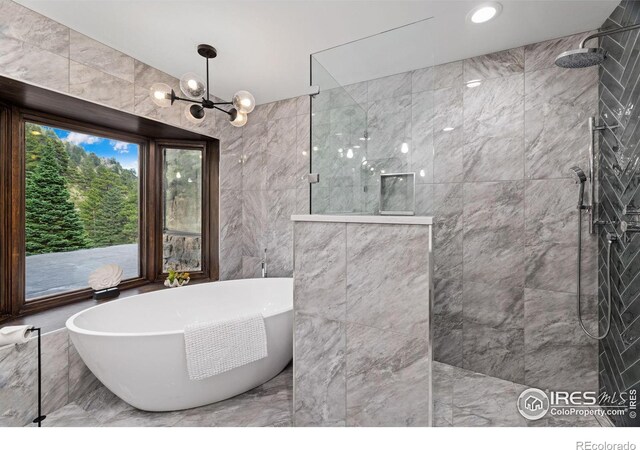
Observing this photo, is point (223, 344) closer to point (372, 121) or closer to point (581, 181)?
point (372, 121)

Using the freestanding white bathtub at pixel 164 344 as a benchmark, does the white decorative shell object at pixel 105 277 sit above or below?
above

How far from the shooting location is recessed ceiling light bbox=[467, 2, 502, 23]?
1801 mm

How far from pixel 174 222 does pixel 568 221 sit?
341 centimetres

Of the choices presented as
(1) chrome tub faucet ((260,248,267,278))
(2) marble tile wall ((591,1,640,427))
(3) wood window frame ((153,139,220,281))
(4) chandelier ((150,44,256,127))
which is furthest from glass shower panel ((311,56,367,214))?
(3) wood window frame ((153,139,220,281))

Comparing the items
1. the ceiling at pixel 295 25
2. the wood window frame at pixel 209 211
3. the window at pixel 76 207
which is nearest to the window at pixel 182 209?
the wood window frame at pixel 209 211

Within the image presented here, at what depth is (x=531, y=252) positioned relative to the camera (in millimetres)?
2182

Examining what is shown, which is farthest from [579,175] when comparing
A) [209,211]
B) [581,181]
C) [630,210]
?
[209,211]

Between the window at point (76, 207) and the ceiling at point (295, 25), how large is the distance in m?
0.87

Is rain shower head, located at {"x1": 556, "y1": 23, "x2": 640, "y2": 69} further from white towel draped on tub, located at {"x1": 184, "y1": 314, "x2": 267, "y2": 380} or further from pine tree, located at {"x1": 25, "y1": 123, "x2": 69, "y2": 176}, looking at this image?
pine tree, located at {"x1": 25, "y1": 123, "x2": 69, "y2": 176}

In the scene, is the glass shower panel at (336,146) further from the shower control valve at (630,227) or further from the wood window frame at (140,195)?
the wood window frame at (140,195)

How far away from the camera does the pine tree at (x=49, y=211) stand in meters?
2.23

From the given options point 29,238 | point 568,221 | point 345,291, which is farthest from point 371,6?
point 29,238

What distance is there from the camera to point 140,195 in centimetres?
302

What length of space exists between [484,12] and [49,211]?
3.30 m
